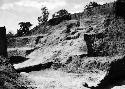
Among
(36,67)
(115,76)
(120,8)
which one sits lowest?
(115,76)

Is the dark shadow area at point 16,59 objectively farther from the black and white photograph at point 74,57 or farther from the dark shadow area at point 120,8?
the dark shadow area at point 120,8

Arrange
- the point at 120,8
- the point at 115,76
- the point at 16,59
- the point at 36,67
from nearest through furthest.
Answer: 1. the point at 115,76
2. the point at 36,67
3. the point at 120,8
4. the point at 16,59

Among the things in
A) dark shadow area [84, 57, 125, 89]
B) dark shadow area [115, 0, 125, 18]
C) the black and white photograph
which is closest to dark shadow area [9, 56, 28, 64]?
the black and white photograph

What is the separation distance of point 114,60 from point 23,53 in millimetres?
15417

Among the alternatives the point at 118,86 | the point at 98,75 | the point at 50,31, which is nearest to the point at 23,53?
the point at 50,31

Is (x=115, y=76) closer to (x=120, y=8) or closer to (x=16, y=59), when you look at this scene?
(x=120, y=8)

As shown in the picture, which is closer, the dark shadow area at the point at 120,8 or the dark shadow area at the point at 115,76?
the dark shadow area at the point at 115,76

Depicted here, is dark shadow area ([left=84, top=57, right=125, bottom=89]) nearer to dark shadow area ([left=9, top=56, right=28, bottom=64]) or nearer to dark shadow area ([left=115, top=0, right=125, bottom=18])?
dark shadow area ([left=115, top=0, right=125, bottom=18])

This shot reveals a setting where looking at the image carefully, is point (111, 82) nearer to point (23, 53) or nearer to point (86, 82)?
point (86, 82)

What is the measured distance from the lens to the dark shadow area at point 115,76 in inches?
695

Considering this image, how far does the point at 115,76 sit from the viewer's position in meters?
18.8

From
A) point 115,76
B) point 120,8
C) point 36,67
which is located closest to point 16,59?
point 36,67

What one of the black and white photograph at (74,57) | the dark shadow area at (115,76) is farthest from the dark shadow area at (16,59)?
the dark shadow area at (115,76)

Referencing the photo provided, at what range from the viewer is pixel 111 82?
18359mm
